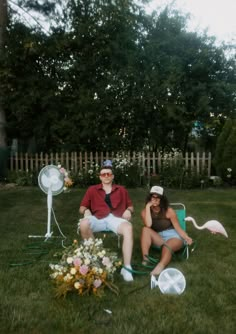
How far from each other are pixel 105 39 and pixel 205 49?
301 cm

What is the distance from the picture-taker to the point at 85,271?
132 inches

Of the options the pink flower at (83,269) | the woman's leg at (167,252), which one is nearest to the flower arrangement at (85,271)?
the pink flower at (83,269)

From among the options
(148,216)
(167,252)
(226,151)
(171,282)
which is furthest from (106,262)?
(226,151)

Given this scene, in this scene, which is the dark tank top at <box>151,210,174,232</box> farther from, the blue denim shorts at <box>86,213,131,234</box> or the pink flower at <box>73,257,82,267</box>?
the pink flower at <box>73,257,82,267</box>

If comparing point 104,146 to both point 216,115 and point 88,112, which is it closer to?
point 88,112

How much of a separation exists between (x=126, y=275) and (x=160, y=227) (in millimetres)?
992

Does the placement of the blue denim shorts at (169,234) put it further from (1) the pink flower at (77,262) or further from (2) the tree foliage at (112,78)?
(2) the tree foliage at (112,78)

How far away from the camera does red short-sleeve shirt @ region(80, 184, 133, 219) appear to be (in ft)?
16.0

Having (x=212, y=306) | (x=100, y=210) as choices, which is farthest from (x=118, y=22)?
(x=212, y=306)

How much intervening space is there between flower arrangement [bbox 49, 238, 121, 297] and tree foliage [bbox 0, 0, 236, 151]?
8.34 meters

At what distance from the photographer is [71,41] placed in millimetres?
11930

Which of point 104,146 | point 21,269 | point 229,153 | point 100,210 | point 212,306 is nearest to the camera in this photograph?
point 212,306

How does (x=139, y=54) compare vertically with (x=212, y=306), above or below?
above

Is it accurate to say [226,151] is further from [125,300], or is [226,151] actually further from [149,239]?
[125,300]
